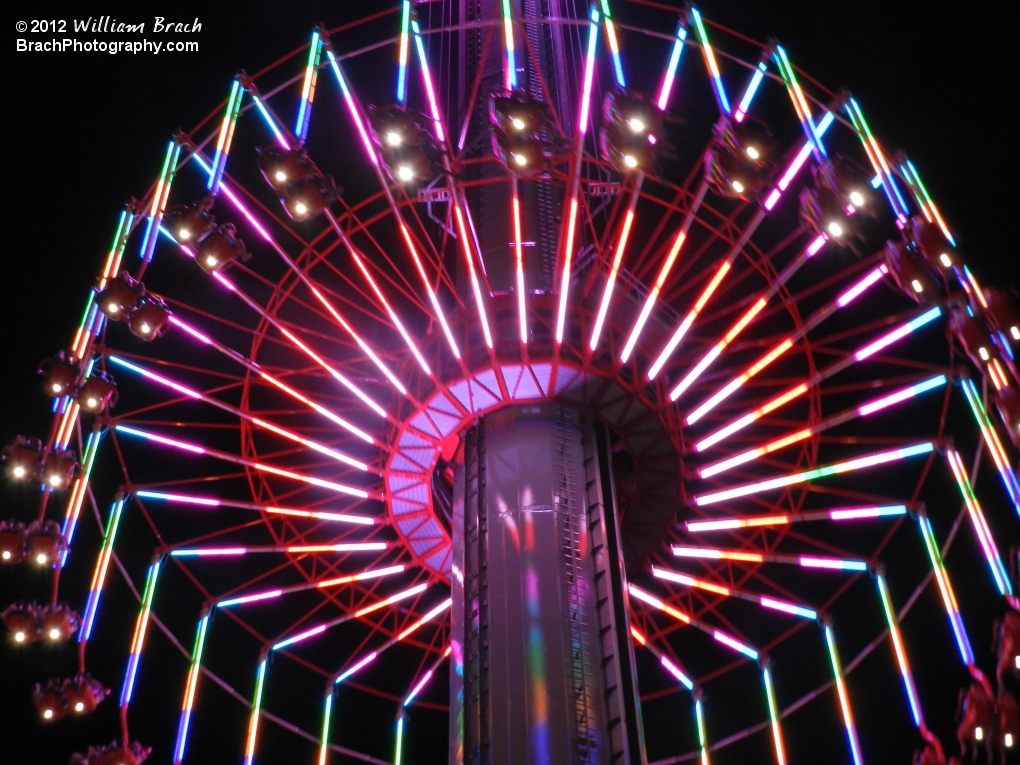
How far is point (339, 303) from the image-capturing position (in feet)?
117

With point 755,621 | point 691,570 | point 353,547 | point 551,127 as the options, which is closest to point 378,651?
point 353,547

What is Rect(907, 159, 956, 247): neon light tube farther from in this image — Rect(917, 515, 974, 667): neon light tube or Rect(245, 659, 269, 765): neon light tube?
Rect(245, 659, 269, 765): neon light tube

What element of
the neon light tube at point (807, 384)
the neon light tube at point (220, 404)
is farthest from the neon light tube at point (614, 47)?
→ the neon light tube at point (220, 404)

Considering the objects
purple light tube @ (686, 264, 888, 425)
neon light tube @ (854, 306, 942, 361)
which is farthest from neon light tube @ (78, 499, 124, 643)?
neon light tube @ (854, 306, 942, 361)

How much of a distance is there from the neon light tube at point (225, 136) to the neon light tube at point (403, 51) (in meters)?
3.60

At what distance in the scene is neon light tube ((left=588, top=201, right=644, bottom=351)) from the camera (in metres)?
20.2

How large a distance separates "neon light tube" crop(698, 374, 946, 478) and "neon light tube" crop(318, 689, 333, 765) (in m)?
11.3

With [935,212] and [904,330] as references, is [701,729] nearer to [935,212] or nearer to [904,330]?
[904,330]

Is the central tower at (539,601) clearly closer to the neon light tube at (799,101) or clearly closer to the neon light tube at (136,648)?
the neon light tube at (136,648)

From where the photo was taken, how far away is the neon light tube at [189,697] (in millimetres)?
23047

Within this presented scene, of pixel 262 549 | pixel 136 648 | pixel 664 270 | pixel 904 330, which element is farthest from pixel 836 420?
pixel 136 648

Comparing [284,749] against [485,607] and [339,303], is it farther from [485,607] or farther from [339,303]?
[339,303]

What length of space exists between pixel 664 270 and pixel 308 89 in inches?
314

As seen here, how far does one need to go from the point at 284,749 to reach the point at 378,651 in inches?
166
